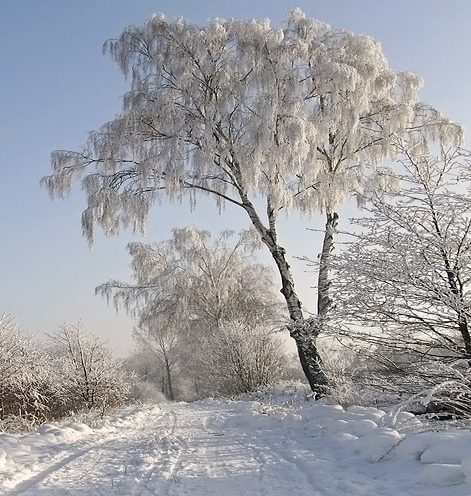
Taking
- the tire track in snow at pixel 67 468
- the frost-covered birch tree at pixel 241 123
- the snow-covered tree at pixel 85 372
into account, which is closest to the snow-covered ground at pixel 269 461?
the tire track in snow at pixel 67 468

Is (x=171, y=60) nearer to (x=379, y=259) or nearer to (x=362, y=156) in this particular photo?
(x=362, y=156)

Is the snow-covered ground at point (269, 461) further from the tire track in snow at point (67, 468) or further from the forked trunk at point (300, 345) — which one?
the forked trunk at point (300, 345)

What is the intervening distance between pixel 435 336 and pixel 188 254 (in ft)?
64.4

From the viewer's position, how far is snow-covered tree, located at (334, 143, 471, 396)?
5004 millimetres

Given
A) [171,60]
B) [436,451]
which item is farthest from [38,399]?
[436,451]

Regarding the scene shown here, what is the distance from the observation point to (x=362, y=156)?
12.1 meters

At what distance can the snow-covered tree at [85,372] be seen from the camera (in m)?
18.6

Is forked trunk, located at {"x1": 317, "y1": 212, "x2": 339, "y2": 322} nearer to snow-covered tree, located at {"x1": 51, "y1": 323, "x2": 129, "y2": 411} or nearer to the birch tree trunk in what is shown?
the birch tree trunk

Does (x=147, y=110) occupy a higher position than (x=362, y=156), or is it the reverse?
(x=147, y=110)

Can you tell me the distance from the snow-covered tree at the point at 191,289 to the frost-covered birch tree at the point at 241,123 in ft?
38.6

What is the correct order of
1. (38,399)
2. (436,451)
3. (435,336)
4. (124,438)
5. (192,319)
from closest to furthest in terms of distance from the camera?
(436,451) → (435,336) → (124,438) → (38,399) → (192,319)

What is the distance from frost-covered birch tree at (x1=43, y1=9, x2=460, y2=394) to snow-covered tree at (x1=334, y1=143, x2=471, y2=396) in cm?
518

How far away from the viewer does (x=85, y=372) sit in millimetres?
19250

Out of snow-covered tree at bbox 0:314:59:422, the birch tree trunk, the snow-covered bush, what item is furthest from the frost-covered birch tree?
the snow-covered bush
